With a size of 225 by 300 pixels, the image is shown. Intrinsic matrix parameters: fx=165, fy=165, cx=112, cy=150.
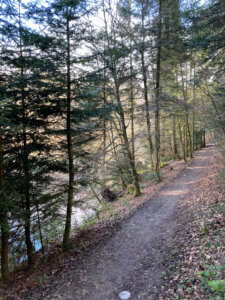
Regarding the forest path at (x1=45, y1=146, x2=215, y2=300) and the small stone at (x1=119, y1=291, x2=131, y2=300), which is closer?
the small stone at (x1=119, y1=291, x2=131, y2=300)

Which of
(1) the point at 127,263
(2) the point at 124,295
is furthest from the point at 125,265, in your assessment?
(2) the point at 124,295

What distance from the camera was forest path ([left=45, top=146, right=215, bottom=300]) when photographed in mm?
3955

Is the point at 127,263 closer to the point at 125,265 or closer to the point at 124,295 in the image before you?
the point at 125,265

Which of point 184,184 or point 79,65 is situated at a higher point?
point 79,65

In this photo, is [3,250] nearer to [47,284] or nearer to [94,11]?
[47,284]

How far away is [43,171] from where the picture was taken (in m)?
5.83

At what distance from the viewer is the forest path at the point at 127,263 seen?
3.96 metres

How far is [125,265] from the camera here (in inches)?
185

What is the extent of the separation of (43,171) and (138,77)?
26.6 ft

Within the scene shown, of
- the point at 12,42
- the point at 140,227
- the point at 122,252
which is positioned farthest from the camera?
the point at 140,227

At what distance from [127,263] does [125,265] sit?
89mm

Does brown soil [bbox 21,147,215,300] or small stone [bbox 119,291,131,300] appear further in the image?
brown soil [bbox 21,147,215,300]

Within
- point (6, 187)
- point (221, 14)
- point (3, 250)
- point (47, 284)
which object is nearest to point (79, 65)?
point (6, 187)

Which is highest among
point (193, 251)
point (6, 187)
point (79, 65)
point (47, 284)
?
point (79, 65)
